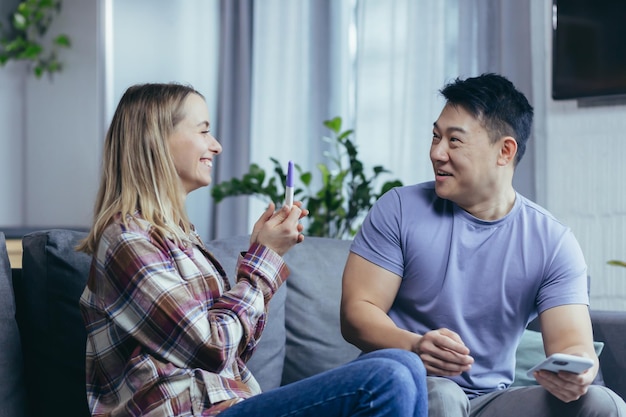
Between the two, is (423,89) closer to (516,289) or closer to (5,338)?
(516,289)

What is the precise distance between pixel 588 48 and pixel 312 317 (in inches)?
60.9

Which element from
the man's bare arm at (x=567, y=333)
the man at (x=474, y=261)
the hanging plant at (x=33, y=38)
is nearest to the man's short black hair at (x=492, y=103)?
the man at (x=474, y=261)

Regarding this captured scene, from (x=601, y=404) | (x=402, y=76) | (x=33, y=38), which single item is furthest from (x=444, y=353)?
(x=33, y=38)

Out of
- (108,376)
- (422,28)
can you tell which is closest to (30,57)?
(422,28)

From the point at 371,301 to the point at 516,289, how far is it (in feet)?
1.03

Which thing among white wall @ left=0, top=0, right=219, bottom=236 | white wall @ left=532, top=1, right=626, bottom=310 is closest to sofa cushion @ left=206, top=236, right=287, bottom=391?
white wall @ left=532, top=1, right=626, bottom=310

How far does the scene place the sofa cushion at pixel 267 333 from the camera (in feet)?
6.66

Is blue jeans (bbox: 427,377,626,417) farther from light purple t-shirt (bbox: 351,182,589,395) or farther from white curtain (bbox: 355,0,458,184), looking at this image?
white curtain (bbox: 355,0,458,184)

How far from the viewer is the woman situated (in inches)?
52.2

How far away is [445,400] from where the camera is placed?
1.49m

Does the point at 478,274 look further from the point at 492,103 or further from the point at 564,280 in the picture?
the point at 492,103

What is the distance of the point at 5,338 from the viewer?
1676 mm

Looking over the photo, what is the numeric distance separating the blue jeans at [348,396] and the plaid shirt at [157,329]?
12 cm

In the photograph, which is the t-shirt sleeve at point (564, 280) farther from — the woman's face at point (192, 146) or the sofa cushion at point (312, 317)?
the woman's face at point (192, 146)
